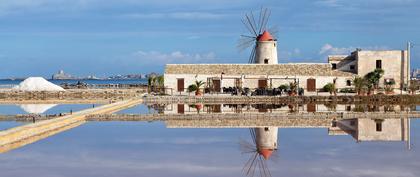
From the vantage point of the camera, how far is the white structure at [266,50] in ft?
116

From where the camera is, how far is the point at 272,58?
1396 inches

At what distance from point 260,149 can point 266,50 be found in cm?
2488

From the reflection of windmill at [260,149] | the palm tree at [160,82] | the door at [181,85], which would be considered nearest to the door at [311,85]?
the door at [181,85]

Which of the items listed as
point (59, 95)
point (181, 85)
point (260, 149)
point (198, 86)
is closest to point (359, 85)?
point (198, 86)

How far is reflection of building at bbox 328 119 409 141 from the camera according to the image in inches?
513

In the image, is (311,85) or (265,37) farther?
(265,37)

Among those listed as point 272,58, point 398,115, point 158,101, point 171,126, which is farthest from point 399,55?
point 171,126

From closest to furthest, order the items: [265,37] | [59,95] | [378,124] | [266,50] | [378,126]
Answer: [378,126] < [378,124] < [59,95] < [266,50] < [265,37]

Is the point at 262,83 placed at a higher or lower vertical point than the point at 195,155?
higher

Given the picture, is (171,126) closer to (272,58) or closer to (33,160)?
(33,160)

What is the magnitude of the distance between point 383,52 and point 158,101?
43.0 ft

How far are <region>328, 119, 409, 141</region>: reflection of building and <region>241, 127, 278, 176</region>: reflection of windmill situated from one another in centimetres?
154

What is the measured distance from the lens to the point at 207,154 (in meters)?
10.6

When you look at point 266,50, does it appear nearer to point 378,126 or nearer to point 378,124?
point 378,124
